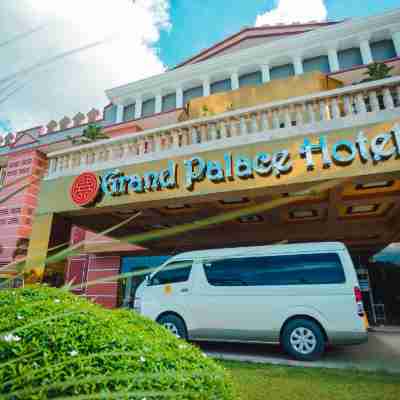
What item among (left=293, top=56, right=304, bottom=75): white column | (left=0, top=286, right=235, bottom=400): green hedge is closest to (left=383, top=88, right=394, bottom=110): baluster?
(left=0, top=286, right=235, bottom=400): green hedge

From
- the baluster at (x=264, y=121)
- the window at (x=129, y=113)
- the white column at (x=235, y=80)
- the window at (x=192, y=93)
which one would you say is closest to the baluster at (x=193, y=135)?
the baluster at (x=264, y=121)

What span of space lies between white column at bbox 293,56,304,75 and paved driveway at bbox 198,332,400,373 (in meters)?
10.4

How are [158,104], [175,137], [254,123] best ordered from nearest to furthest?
[254,123]
[175,137]
[158,104]

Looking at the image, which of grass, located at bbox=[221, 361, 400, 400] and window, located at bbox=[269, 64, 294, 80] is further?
window, located at bbox=[269, 64, 294, 80]

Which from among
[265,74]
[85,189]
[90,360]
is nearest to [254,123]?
[85,189]

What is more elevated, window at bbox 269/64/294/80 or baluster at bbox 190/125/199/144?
window at bbox 269/64/294/80

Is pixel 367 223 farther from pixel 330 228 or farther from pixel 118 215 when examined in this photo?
pixel 118 215

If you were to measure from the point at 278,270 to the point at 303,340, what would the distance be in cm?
138

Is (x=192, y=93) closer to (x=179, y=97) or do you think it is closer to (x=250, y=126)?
Answer: (x=179, y=97)

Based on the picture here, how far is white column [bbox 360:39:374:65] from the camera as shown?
38.7 feet

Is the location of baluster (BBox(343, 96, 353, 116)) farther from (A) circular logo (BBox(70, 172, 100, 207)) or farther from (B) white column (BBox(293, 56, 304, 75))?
(B) white column (BBox(293, 56, 304, 75))

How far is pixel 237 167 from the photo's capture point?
6340 mm

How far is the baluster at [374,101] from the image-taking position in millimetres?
5914

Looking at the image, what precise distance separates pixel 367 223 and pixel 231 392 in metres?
9.14
